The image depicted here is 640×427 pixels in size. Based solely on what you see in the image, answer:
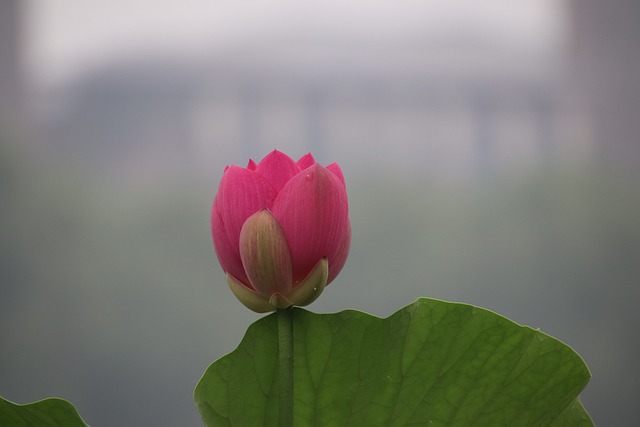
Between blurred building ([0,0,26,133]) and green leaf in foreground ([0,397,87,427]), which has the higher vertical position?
blurred building ([0,0,26,133])

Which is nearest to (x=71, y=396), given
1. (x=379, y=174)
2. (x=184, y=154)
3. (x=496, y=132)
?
(x=184, y=154)

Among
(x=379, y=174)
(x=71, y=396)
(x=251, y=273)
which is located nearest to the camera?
(x=251, y=273)

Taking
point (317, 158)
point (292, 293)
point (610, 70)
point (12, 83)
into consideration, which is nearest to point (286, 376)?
point (292, 293)

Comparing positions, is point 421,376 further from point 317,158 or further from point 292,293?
point 317,158

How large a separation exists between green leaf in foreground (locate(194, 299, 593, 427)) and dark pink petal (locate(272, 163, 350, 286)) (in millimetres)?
40

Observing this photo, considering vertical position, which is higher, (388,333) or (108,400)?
(388,333)

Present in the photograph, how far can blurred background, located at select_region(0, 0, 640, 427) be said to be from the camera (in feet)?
5.54

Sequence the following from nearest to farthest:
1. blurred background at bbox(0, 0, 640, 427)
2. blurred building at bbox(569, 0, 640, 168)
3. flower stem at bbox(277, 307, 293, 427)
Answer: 1. flower stem at bbox(277, 307, 293, 427)
2. blurred background at bbox(0, 0, 640, 427)
3. blurred building at bbox(569, 0, 640, 168)

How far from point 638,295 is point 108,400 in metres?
1.34

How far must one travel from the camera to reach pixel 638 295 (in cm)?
184

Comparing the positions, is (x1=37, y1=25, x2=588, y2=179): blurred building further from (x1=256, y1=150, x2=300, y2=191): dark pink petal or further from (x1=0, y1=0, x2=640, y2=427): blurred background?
(x1=256, y1=150, x2=300, y2=191): dark pink petal

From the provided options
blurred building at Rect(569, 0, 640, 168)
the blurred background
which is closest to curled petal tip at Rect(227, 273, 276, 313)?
the blurred background

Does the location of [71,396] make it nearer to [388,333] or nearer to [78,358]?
[78,358]

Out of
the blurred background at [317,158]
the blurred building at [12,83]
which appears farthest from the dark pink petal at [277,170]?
the blurred building at [12,83]
